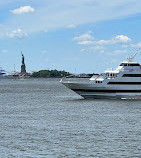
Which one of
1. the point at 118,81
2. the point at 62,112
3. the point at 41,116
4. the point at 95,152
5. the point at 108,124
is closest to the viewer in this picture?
the point at 95,152

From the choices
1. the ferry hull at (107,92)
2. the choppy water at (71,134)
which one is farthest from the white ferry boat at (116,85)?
the choppy water at (71,134)

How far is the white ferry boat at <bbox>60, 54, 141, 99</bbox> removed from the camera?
74.6 meters

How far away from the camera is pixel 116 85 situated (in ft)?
245

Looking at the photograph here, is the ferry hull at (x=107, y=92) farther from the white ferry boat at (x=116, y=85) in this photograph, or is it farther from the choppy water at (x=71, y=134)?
the choppy water at (x=71, y=134)

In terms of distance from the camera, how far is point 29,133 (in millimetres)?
40219

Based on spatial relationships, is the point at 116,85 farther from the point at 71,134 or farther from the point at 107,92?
the point at 71,134

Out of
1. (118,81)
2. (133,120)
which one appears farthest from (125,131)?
(118,81)

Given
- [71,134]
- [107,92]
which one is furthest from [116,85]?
[71,134]

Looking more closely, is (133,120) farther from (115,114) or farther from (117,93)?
(117,93)

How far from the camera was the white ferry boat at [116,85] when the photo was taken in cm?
7462

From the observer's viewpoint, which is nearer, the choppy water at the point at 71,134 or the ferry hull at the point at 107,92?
the choppy water at the point at 71,134

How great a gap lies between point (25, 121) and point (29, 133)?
8.71 meters

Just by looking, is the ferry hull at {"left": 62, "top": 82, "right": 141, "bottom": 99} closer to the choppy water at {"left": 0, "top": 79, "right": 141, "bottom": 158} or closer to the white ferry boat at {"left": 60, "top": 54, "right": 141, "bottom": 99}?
the white ferry boat at {"left": 60, "top": 54, "right": 141, "bottom": 99}

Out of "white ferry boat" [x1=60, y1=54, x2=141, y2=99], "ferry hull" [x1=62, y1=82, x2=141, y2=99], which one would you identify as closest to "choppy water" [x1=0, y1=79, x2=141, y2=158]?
"white ferry boat" [x1=60, y1=54, x2=141, y2=99]
